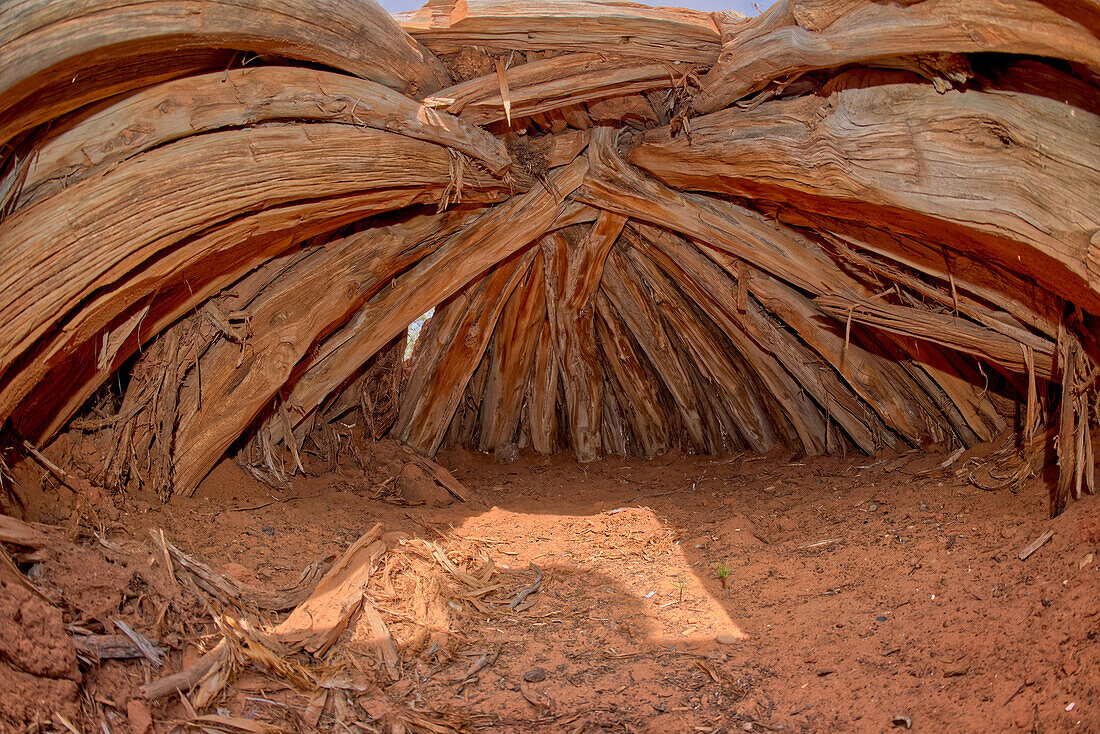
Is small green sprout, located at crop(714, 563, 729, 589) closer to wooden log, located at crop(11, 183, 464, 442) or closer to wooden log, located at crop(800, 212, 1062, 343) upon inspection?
wooden log, located at crop(800, 212, 1062, 343)

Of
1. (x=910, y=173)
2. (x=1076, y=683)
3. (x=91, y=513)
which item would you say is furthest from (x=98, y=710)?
(x=910, y=173)

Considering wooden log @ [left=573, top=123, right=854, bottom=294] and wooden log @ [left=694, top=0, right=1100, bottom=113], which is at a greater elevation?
wooden log @ [left=573, top=123, right=854, bottom=294]

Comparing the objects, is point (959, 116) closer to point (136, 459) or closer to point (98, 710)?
point (98, 710)

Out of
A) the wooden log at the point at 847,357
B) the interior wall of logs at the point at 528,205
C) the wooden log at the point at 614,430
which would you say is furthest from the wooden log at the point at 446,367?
the wooden log at the point at 847,357

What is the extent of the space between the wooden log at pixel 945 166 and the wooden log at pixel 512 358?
220 centimetres

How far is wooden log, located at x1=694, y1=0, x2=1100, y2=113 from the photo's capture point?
2062mm

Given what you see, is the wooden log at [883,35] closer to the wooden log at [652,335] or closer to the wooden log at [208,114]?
the wooden log at [208,114]

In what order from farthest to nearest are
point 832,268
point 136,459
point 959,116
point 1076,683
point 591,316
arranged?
1. point 591,316
2. point 832,268
3. point 136,459
4. point 959,116
5. point 1076,683

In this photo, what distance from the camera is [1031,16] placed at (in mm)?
2096

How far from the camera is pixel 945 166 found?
2.59m

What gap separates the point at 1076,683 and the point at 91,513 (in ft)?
11.1

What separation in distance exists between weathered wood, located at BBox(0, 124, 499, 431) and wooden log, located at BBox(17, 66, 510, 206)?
0.19 ft

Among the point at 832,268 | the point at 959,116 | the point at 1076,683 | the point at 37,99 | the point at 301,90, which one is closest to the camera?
the point at 1076,683

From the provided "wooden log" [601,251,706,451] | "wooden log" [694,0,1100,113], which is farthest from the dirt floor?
"wooden log" [601,251,706,451]
